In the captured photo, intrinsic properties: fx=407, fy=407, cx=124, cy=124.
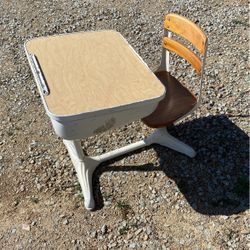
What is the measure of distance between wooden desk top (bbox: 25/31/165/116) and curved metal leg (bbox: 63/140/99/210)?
2.33 ft

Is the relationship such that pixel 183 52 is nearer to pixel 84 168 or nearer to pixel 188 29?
pixel 188 29

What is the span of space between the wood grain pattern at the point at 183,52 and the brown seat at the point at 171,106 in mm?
299

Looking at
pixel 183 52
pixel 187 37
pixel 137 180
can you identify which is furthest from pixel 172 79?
pixel 137 180

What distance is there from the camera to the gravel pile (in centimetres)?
331

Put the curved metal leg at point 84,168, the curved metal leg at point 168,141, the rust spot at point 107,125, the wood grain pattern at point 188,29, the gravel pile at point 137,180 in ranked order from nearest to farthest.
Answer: the rust spot at point 107,125
the wood grain pattern at point 188,29
the gravel pile at point 137,180
the curved metal leg at point 84,168
the curved metal leg at point 168,141

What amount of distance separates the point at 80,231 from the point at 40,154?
39.2 inches

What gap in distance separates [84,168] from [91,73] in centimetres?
102

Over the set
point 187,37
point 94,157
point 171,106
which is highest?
point 187,37

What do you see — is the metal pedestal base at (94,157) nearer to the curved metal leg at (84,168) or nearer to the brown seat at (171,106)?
the curved metal leg at (84,168)

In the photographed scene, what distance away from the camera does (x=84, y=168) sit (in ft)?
12.0

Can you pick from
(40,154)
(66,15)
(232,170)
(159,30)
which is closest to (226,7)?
(159,30)

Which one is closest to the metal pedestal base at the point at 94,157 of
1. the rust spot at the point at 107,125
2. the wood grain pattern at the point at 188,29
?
the rust spot at the point at 107,125

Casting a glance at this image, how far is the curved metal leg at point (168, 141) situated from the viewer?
3826 millimetres

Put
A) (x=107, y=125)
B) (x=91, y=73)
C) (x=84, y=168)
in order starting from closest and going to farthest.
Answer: (x=107, y=125) < (x=91, y=73) < (x=84, y=168)
